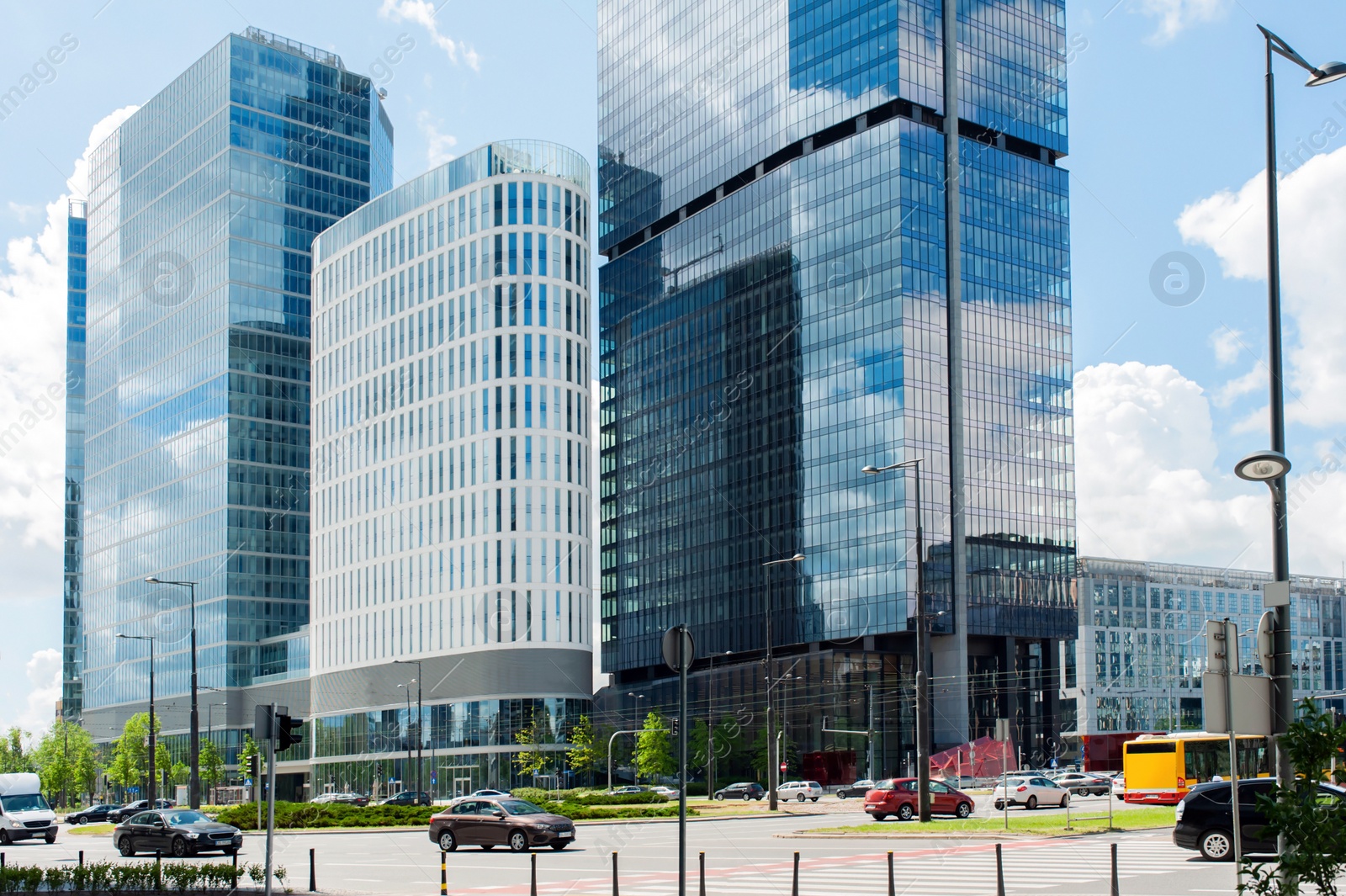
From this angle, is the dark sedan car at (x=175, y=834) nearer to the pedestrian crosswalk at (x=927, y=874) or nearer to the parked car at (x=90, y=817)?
the pedestrian crosswalk at (x=927, y=874)

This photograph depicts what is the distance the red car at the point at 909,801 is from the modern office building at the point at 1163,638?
4536 inches

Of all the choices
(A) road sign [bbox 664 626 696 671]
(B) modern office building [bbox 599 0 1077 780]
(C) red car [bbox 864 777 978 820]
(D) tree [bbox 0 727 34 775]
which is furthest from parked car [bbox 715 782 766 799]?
(D) tree [bbox 0 727 34 775]

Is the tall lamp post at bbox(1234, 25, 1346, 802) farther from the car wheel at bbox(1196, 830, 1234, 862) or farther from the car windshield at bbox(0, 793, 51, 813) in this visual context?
the car windshield at bbox(0, 793, 51, 813)

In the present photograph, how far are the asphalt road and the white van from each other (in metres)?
9.91

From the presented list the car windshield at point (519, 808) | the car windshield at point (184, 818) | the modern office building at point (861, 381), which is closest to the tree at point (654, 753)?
the modern office building at point (861, 381)

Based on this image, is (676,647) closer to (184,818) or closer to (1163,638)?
(184,818)

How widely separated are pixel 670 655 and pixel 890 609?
297 feet

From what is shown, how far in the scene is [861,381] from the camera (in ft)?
363

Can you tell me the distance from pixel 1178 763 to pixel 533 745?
7287 centimetres

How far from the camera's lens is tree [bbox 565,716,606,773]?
11481cm

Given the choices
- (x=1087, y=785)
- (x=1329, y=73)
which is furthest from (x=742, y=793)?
(x=1329, y=73)

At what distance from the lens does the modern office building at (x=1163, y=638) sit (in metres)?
168

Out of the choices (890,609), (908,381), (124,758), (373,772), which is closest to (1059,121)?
(908,381)

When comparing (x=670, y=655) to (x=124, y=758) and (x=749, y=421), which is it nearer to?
(x=749, y=421)
